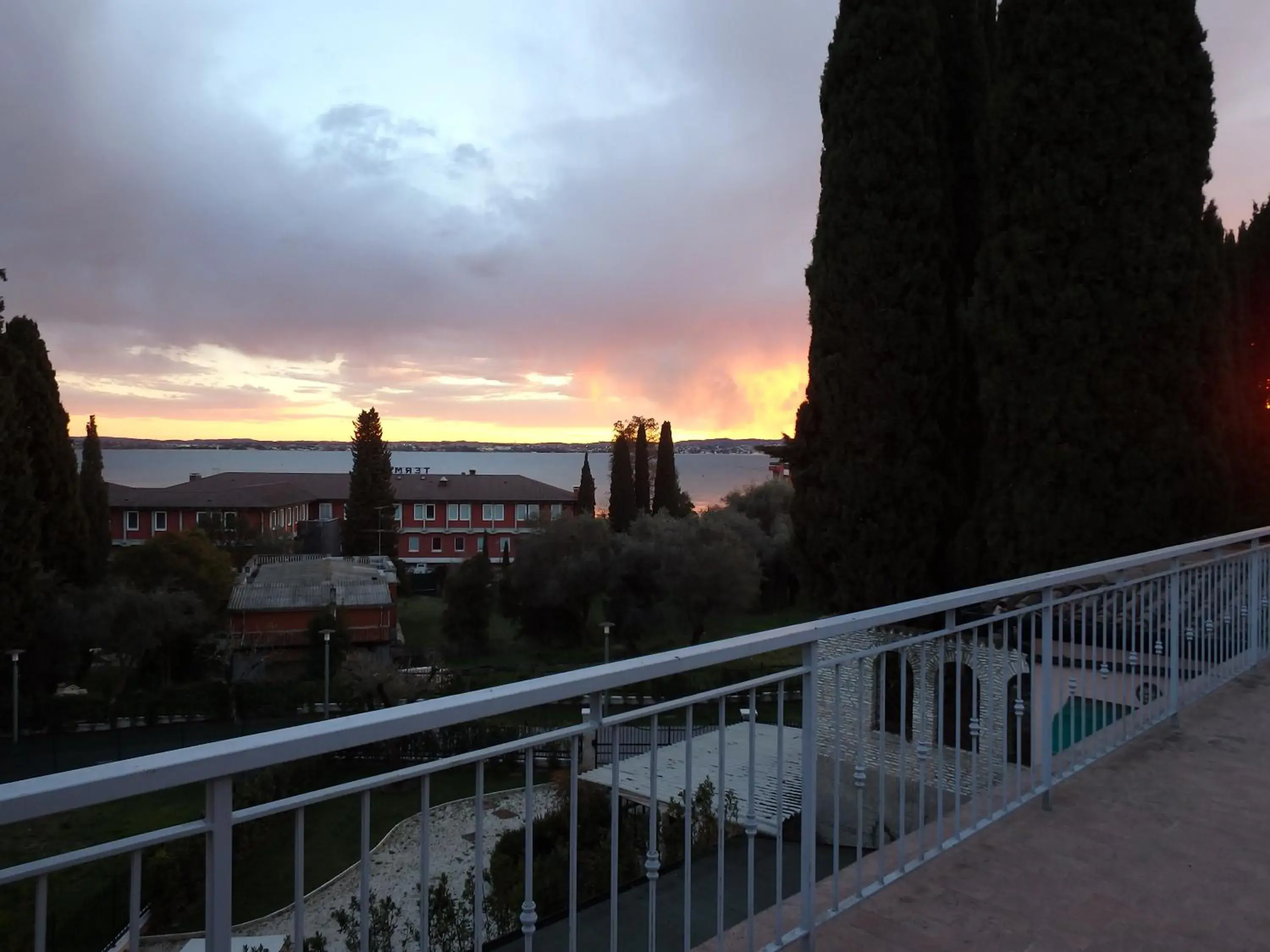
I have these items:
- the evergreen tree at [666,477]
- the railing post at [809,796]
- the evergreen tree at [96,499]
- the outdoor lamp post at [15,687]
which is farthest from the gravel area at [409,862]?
the evergreen tree at [666,477]

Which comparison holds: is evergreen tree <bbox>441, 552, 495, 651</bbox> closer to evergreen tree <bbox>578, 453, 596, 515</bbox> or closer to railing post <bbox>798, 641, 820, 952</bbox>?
evergreen tree <bbox>578, 453, 596, 515</bbox>

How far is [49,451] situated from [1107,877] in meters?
23.9

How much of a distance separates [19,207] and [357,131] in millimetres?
9982

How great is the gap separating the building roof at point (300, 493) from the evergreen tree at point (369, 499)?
26.5 ft

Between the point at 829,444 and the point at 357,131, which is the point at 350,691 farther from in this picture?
the point at 829,444

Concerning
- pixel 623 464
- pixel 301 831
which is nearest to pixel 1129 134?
pixel 301 831

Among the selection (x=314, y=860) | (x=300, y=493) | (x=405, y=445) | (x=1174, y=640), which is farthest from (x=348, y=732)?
(x=405, y=445)

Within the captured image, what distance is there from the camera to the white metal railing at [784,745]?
1.21 meters

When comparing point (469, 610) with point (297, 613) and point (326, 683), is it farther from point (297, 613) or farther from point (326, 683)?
point (326, 683)

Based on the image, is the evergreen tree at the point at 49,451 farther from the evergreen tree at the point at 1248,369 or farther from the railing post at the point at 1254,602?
the evergreen tree at the point at 1248,369

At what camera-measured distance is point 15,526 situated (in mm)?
16703

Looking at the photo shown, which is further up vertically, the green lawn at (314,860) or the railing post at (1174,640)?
the railing post at (1174,640)

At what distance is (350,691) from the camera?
2047 centimetres

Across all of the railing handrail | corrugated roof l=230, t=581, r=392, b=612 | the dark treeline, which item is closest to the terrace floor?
the railing handrail
